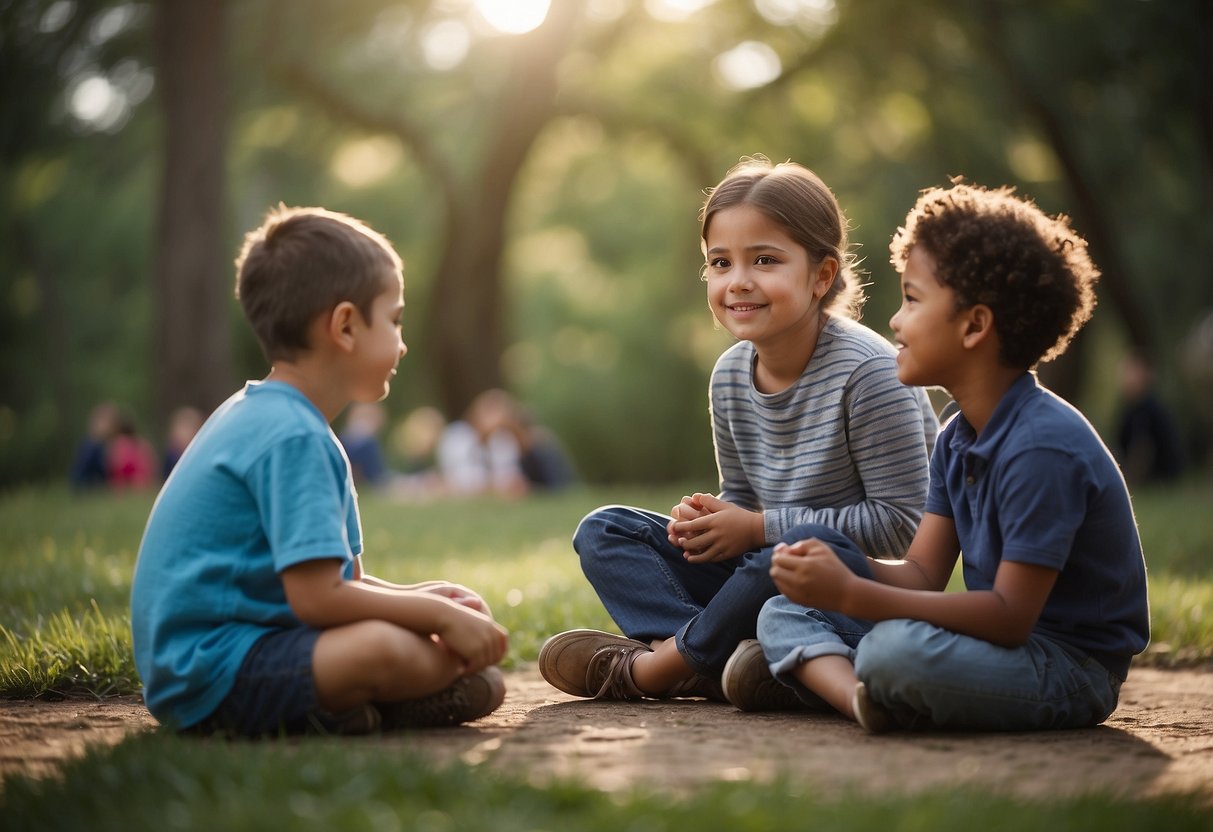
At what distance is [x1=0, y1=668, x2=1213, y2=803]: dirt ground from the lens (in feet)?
8.27

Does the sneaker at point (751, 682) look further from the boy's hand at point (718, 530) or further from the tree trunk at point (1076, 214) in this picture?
the tree trunk at point (1076, 214)

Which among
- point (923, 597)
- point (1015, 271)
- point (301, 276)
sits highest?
point (301, 276)

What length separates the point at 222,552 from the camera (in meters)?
2.89

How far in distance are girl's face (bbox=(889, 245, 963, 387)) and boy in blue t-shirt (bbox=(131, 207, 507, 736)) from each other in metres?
1.22

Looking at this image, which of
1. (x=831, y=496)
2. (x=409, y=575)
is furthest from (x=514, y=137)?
(x=831, y=496)

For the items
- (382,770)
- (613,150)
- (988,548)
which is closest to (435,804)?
(382,770)

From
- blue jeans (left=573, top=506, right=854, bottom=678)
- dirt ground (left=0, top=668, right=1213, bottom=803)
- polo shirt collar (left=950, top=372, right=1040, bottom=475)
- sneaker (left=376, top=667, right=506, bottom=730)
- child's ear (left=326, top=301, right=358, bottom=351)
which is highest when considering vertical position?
child's ear (left=326, top=301, right=358, bottom=351)

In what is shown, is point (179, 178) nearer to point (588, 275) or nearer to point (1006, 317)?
point (1006, 317)

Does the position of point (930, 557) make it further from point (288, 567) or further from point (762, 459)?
point (288, 567)

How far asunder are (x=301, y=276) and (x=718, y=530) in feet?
4.24

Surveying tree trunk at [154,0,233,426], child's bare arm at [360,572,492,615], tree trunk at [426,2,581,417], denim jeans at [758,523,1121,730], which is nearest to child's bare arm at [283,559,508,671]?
child's bare arm at [360,572,492,615]

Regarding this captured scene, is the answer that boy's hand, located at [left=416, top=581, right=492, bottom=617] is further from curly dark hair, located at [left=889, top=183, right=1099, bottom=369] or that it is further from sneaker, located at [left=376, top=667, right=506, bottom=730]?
curly dark hair, located at [left=889, top=183, right=1099, bottom=369]

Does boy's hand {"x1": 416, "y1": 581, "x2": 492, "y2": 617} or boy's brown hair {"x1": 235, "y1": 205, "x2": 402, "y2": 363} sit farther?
boy's hand {"x1": 416, "y1": 581, "x2": 492, "y2": 617}

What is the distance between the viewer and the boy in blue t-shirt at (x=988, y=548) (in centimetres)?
293
